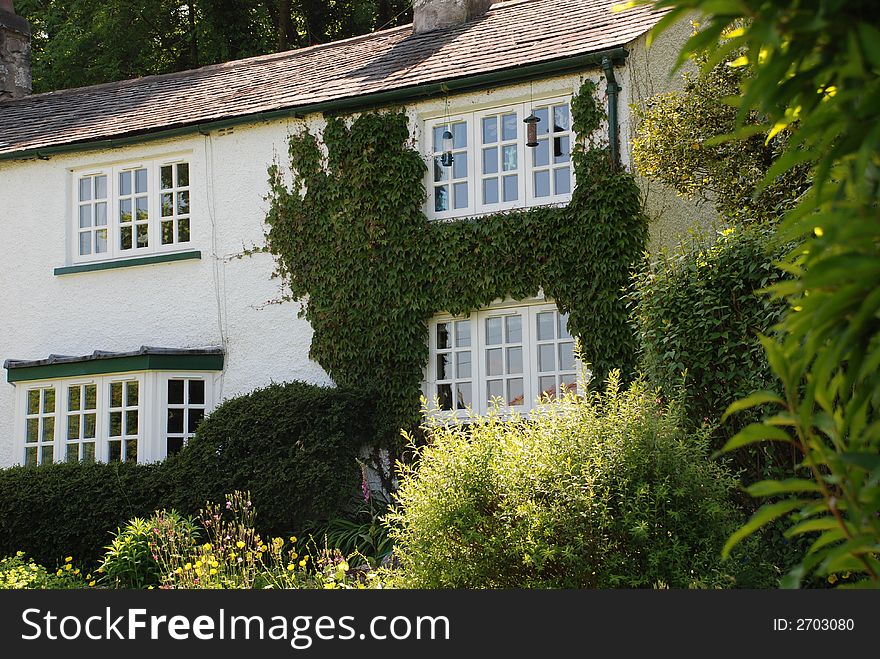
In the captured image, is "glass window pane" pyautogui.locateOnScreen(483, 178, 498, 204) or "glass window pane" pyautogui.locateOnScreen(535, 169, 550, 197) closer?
"glass window pane" pyautogui.locateOnScreen(535, 169, 550, 197)

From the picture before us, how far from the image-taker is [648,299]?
8.80 metres

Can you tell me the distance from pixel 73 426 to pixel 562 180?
7.05 m

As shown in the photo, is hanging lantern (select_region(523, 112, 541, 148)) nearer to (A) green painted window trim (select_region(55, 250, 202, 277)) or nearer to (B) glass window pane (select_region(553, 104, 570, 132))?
(B) glass window pane (select_region(553, 104, 570, 132))

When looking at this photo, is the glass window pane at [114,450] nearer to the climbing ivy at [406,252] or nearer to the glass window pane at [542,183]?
the climbing ivy at [406,252]

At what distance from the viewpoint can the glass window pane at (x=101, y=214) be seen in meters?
14.8

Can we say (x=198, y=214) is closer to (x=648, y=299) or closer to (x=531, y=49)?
(x=531, y=49)

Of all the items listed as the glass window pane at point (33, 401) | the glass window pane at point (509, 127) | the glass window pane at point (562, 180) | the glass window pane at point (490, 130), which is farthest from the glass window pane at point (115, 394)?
the glass window pane at point (562, 180)

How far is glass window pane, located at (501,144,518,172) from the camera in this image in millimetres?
12703

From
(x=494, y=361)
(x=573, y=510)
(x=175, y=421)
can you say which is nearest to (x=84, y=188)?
(x=175, y=421)

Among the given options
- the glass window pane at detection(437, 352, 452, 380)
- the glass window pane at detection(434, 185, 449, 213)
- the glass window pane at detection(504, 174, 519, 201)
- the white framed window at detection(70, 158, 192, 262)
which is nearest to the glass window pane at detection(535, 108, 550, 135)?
the glass window pane at detection(504, 174, 519, 201)

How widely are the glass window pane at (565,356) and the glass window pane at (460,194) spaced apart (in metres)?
2.17

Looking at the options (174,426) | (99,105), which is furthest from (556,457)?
(99,105)

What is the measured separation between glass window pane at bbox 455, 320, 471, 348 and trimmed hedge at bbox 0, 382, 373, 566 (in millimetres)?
1294


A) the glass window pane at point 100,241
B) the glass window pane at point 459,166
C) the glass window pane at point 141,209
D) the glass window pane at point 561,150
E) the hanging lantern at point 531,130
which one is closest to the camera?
the hanging lantern at point 531,130
